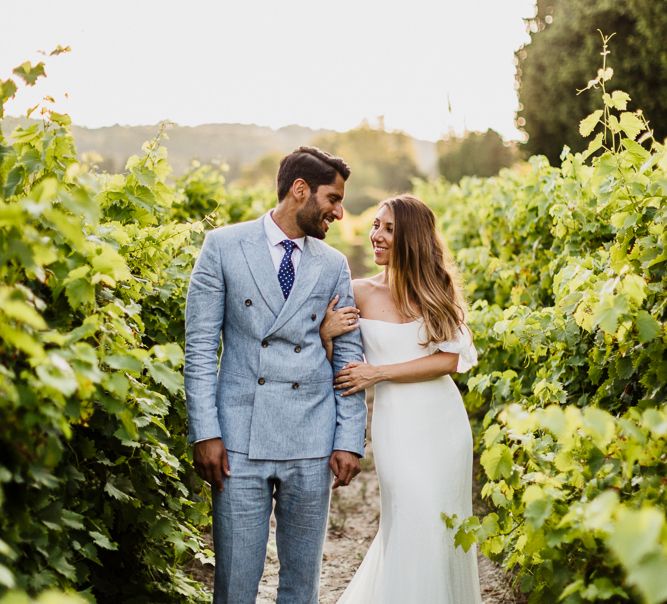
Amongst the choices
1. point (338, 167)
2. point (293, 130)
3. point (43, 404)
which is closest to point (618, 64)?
point (338, 167)

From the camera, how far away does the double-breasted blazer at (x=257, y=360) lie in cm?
338

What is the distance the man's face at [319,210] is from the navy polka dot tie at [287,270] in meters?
0.10

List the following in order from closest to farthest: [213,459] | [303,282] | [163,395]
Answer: [213,459], [163,395], [303,282]

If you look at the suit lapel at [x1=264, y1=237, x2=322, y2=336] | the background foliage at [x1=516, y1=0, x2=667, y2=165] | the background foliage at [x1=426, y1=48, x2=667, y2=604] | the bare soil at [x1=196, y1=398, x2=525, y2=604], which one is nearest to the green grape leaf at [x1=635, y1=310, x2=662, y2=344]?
the background foliage at [x1=426, y1=48, x2=667, y2=604]

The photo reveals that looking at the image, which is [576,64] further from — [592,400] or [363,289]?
[592,400]

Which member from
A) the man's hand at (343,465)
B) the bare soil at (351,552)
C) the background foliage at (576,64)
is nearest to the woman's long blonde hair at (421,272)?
the man's hand at (343,465)

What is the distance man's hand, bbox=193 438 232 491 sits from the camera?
3322 millimetres

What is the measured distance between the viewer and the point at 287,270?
11.8 ft

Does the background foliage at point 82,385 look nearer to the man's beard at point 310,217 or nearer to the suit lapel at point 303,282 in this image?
the suit lapel at point 303,282

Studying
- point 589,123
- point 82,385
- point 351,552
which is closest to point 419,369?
point 589,123

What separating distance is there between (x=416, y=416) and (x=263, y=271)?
3.85 feet

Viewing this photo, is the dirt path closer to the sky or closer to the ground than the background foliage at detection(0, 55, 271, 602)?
closer to the ground

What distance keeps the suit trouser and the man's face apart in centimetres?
104

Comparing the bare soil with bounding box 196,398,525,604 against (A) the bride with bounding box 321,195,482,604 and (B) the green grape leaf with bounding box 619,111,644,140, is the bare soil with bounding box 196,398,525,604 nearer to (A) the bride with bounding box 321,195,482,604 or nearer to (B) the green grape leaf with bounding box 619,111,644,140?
(A) the bride with bounding box 321,195,482,604
